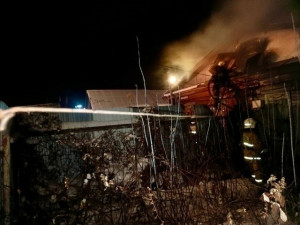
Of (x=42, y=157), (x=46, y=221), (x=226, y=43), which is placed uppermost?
(x=226, y=43)

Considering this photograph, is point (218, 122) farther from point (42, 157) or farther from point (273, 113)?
point (42, 157)

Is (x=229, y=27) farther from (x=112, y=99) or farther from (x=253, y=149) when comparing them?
(x=112, y=99)

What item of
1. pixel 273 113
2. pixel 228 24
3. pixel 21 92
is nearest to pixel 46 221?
pixel 273 113

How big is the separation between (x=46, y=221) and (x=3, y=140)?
5.25ft

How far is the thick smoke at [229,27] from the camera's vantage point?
1123 centimetres

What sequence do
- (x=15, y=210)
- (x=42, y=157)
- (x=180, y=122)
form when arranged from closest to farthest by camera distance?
(x=15, y=210) → (x=42, y=157) → (x=180, y=122)

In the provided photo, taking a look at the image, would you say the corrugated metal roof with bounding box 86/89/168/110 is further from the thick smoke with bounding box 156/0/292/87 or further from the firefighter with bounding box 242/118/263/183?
the firefighter with bounding box 242/118/263/183

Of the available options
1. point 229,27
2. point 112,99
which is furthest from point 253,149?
point 112,99

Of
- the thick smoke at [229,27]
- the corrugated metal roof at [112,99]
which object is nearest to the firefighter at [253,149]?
the thick smoke at [229,27]

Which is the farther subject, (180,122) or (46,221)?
(180,122)

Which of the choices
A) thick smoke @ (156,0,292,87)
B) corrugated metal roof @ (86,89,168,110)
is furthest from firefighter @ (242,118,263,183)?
corrugated metal roof @ (86,89,168,110)

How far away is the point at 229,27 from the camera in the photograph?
46.6ft

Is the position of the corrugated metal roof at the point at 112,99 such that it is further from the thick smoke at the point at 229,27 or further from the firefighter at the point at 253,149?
the firefighter at the point at 253,149

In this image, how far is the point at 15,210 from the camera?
4500mm
